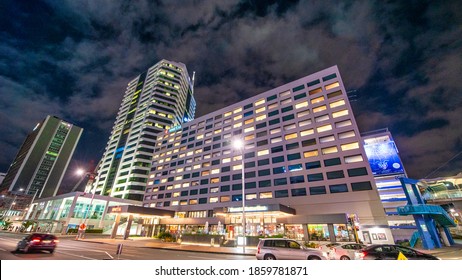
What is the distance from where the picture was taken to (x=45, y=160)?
15112cm

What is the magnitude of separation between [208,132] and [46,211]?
55104 mm

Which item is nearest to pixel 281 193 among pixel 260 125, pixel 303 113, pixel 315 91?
pixel 260 125

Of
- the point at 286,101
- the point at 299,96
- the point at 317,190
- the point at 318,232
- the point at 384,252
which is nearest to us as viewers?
the point at 384,252

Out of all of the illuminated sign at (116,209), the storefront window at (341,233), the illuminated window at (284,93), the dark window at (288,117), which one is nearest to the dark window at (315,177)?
the storefront window at (341,233)

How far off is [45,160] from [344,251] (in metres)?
204

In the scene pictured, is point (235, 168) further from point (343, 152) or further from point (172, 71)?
point (172, 71)

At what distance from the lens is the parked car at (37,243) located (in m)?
13.4

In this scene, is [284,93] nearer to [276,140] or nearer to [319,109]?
[319,109]

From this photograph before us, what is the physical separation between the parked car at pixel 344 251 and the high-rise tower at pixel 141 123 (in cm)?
7131

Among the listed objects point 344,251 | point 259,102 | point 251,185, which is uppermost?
point 259,102

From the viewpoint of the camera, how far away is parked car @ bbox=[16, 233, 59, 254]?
13.4 metres

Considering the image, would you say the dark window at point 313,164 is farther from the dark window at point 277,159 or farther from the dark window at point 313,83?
the dark window at point 313,83

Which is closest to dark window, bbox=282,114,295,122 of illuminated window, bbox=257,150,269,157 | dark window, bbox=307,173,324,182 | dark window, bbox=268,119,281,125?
dark window, bbox=268,119,281,125

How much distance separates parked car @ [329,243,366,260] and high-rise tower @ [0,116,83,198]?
632 ft
